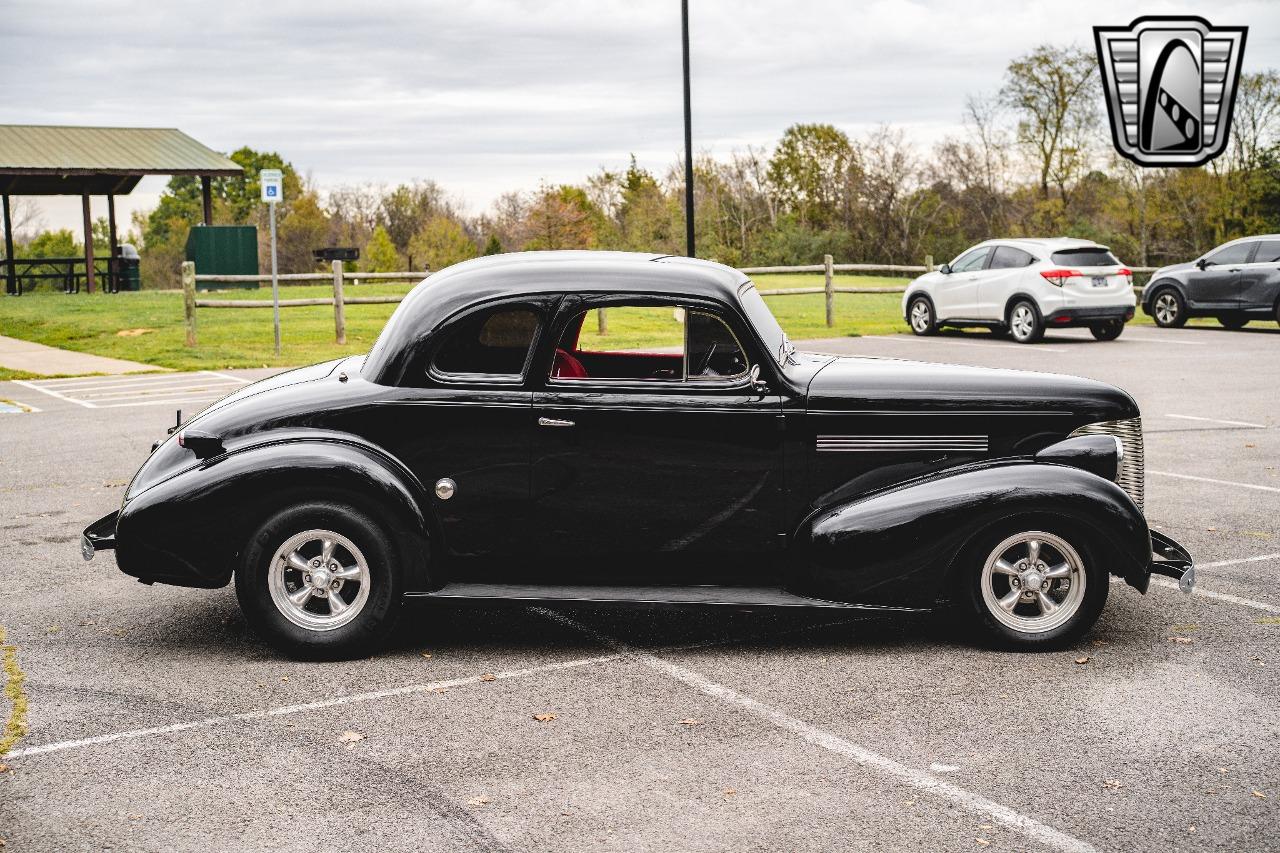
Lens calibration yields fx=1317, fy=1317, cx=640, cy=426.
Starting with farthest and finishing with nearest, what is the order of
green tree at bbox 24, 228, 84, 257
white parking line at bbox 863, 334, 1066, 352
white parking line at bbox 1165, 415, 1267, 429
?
green tree at bbox 24, 228, 84, 257
white parking line at bbox 863, 334, 1066, 352
white parking line at bbox 1165, 415, 1267, 429

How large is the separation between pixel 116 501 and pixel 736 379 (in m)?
5.28

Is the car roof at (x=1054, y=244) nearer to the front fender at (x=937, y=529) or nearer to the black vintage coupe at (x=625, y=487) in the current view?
the black vintage coupe at (x=625, y=487)

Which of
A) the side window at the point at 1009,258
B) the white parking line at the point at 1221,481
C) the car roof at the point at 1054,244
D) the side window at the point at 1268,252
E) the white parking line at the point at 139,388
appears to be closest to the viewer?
the white parking line at the point at 1221,481

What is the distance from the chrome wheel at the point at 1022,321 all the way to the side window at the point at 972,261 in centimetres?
133

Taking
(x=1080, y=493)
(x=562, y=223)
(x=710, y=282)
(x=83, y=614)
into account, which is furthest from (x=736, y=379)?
(x=562, y=223)

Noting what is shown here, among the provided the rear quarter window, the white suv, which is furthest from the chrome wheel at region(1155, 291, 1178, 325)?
the rear quarter window

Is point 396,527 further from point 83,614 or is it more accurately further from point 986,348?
point 986,348

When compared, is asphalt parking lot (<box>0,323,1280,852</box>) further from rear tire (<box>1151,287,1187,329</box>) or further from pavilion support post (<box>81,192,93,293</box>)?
pavilion support post (<box>81,192,93,293</box>)

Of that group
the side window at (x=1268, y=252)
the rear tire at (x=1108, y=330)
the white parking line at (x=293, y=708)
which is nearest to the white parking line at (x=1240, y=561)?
the white parking line at (x=293, y=708)

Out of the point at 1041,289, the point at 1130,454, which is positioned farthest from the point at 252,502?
the point at 1041,289

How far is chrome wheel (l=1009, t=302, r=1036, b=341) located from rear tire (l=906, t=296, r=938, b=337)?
1.83 m

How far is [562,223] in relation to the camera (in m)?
46.1

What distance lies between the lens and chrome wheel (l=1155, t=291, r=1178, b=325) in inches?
984

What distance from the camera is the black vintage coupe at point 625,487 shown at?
5652 millimetres
